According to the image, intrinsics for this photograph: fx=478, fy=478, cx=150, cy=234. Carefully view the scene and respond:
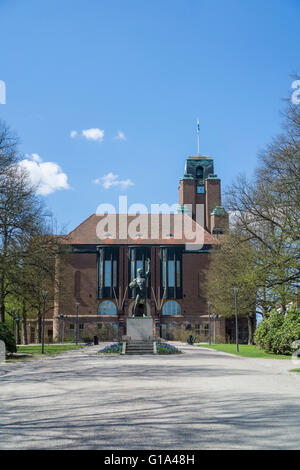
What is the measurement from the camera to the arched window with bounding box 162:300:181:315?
6800 cm

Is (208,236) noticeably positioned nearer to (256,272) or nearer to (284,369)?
(256,272)

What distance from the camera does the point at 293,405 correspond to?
10312 millimetres

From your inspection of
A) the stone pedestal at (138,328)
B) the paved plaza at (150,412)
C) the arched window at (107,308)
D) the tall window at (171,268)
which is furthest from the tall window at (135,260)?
the paved plaza at (150,412)

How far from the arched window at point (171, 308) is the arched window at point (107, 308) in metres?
7.11

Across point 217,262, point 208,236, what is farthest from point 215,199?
point 217,262

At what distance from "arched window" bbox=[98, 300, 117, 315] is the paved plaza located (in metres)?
51.2

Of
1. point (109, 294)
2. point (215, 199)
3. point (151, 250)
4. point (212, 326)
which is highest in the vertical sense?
point (215, 199)

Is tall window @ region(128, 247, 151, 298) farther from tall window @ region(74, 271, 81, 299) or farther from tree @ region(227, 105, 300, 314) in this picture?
tree @ region(227, 105, 300, 314)

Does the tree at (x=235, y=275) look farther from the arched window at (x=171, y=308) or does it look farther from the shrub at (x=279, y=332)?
the arched window at (x=171, y=308)

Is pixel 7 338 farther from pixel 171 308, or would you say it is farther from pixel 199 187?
pixel 199 187

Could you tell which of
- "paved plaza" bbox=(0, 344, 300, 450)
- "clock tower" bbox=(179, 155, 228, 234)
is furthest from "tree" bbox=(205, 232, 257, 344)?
"clock tower" bbox=(179, 155, 228, 234)

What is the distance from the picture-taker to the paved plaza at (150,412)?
7043 mm
